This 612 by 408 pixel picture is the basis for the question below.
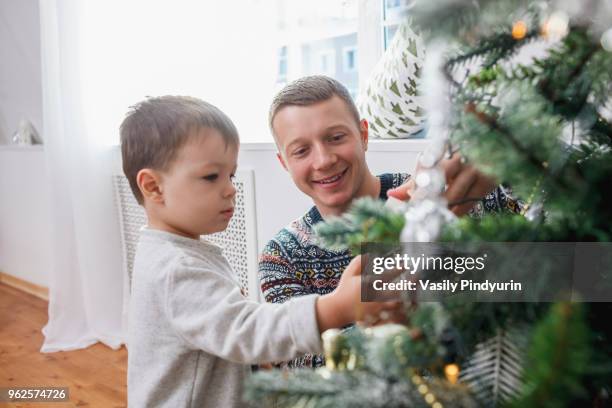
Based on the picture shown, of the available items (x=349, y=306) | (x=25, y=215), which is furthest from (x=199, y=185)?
(x=25, y=215)

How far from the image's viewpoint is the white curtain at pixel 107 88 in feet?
7.52

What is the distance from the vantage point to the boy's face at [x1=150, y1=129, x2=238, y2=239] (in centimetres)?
86

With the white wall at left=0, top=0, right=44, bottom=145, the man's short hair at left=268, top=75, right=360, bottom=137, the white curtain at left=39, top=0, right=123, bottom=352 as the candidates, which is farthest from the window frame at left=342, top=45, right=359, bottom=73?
the white wall at left=0, top=0, right=44, bottom=145

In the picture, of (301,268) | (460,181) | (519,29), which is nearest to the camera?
(519,29)

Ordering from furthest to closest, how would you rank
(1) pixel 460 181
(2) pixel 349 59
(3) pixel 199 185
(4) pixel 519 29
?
(2) pixel 349 59 < (3) pixel 199 185 < (1) pixel 460 181 < (4) pixel 519 29

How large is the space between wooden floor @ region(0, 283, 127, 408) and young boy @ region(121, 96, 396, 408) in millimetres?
1320

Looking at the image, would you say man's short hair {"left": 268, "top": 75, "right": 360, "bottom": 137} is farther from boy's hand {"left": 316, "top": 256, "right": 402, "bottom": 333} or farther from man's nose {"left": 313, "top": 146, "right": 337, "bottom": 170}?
boy's hand {"left": 316, "top": 256, "right": 402, "bottom": 333}

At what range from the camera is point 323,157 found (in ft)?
3.21

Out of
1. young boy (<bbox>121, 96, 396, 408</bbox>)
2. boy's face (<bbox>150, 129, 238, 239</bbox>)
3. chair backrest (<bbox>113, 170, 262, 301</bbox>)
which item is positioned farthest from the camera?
chair backrest (<bbox>113, 170, 262, 301</bbox>)

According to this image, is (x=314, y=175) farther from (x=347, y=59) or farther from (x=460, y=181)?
(x=347, y=59)

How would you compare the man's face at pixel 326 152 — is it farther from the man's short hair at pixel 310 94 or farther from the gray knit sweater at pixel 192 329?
the gray knit sweater at pixel 192 329

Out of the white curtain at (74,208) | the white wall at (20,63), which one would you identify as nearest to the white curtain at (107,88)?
the white curtain at (74,208)

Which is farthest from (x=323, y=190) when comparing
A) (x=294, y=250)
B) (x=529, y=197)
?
(x=529, y=197)

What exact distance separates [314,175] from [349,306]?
493mm
